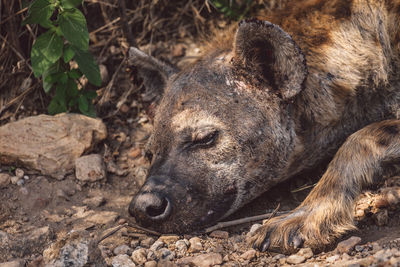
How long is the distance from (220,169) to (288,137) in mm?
421

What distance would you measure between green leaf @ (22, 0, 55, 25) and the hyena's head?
36.5 inches

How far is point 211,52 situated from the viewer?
125 inches

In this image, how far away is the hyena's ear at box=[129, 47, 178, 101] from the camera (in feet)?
11.1

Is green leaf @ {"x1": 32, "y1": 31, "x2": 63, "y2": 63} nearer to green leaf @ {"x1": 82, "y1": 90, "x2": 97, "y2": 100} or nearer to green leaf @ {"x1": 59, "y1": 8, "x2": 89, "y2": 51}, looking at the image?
green leaf @ {"x1": 59, "y1": 8, "x2": 89, "y2": 51}

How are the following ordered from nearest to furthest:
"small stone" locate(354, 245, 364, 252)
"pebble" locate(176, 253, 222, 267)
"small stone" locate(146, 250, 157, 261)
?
"small stone" locate(354, 245, 364, 252)
"pebble" locate(176, 253, 222, 267)
"small stone" locate(146, 250, 157, 261)

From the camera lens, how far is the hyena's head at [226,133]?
2.74 meters

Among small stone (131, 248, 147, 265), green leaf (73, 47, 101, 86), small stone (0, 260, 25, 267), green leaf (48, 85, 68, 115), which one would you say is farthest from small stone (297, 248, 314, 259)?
green leaf (48, 85, 68, 115)

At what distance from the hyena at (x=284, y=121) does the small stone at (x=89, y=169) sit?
48 centimetres

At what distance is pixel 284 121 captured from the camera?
9.64ft

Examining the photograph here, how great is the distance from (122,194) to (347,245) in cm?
154

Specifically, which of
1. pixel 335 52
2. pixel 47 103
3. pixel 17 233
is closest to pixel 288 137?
pixel 335 52

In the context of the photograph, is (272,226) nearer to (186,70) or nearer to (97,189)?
(186,70)

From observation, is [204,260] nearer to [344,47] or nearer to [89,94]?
[344,47]

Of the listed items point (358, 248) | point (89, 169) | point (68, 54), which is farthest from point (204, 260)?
point (68, 54)
